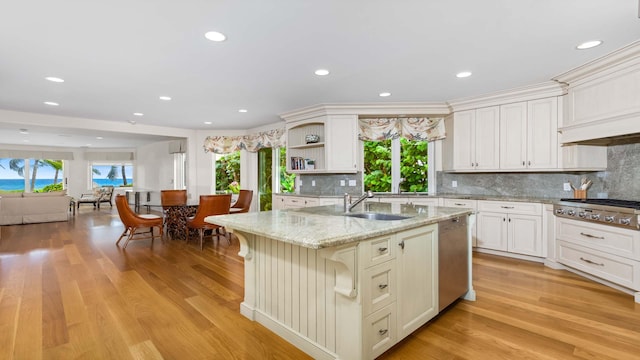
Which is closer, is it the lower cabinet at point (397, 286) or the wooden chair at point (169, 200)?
the lower cabinet at point (397, 286)

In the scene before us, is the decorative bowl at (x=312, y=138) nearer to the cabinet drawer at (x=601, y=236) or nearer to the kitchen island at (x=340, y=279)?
the kitchen island at (x=340, y=279)

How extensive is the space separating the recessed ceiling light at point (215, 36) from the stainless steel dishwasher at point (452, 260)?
2284 mm

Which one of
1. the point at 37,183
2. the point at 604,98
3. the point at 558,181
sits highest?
the point at 604,98

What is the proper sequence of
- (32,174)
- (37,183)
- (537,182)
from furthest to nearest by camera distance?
(37,183) → (32,174) → (537,182)

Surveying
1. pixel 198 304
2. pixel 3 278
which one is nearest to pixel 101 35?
pixel 198 304

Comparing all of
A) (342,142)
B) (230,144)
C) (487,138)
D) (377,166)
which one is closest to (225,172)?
(230,144)

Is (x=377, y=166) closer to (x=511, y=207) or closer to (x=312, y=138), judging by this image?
(x=312, y=138)

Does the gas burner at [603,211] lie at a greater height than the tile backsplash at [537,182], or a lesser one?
lesser

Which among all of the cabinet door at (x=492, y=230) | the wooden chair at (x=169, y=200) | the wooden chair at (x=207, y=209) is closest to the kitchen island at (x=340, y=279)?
the cabinet door at (x=492, y=230)

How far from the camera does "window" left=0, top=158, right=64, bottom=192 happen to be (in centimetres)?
1074

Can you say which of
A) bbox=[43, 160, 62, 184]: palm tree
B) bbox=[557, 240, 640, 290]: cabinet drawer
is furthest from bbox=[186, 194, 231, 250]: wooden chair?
bbox=[43, 160, 62, 184]: palm tree

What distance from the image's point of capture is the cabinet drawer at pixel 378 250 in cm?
175

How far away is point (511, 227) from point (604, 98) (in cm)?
172

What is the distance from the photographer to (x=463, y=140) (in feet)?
15.2
